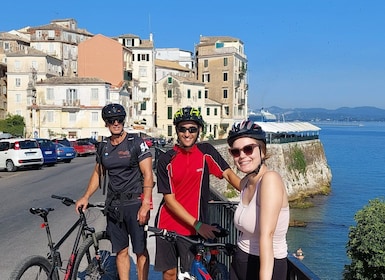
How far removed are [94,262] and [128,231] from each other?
0.54 meters

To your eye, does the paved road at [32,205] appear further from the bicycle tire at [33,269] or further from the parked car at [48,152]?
the parked car at [48,152]

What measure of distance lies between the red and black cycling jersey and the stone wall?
3689cm

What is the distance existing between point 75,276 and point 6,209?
9.41 metres

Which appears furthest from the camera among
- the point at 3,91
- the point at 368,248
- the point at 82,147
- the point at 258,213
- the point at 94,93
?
the point at 3,91

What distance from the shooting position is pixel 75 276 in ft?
17.0

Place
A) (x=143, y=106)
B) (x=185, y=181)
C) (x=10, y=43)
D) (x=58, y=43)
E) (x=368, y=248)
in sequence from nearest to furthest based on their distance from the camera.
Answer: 1. (x=185, y=181)
2. (x=368, y=248)
3. (x=143, y=106)
4. (x=10, y=43)
5. (x=58, y=43)

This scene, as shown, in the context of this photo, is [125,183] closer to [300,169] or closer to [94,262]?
[94,262]

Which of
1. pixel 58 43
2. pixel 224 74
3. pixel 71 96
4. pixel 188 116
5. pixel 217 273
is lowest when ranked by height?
pixel 217 273

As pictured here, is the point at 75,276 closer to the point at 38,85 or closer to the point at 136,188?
the point at 136,188

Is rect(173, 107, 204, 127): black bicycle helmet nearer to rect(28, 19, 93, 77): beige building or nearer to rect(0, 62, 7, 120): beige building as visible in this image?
rect(0, 62, 7, 120): beige building

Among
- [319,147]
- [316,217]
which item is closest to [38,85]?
[319,147]

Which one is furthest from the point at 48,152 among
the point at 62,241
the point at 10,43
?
the point at 10,43

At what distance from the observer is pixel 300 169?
50844 mm

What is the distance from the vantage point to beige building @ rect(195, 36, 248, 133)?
274ft
